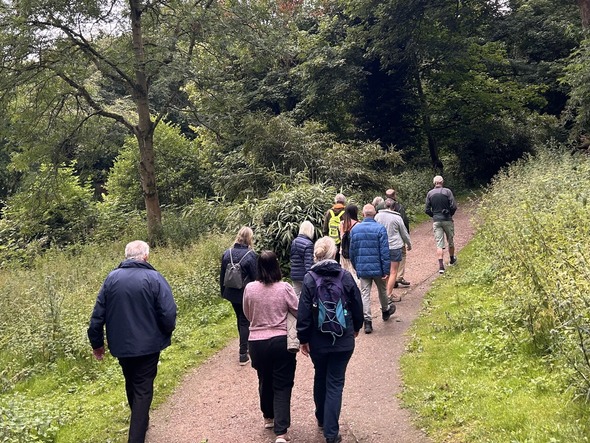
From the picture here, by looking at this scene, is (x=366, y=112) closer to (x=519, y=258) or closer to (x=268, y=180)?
(x=268, y=180)

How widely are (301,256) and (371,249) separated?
3.98 feet

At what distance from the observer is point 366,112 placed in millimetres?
25141

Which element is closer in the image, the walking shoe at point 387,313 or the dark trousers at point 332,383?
the dark trousers at point 332,383

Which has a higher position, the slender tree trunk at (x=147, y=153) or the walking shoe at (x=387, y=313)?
the slender tree trunk at (x=147, y=153)

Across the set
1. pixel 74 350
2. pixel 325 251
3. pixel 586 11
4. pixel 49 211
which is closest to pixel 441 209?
pixel 325 251

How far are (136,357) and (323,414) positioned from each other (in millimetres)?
1911

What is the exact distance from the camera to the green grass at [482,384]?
159 inches

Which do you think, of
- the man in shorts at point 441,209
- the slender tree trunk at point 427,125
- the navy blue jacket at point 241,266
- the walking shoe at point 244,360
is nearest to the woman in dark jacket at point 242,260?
the navy blue jacket at point 241,266

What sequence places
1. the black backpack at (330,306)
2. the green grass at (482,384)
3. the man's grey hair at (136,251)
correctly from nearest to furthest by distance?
1. the green grass at (482,384)
2. the black backpack at (330,306)
3. the man's grey hair at (136,251)

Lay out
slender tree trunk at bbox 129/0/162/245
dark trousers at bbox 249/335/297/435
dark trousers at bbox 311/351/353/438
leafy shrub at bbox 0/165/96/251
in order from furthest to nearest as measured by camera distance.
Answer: slender tree trunk at bbox 129/0/162/245 < leafy shrub at bbox 0/165/96/251 < dark trousers at bbox 249/335/297/435 < dark trousers at bbox 311/351/353/438

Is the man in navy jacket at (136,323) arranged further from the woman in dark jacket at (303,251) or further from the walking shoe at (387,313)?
the walking shoe at (387,313)

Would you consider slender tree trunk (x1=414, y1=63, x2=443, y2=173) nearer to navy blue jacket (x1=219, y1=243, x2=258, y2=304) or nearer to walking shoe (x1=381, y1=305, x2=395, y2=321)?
walking shoe (x1=381, y1=305, x2=395, y2=321)

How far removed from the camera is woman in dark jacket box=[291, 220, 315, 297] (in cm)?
681

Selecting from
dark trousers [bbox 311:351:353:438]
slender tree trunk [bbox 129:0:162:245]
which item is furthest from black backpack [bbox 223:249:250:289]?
slender tree trunk [bbox 129:0:162:245]
